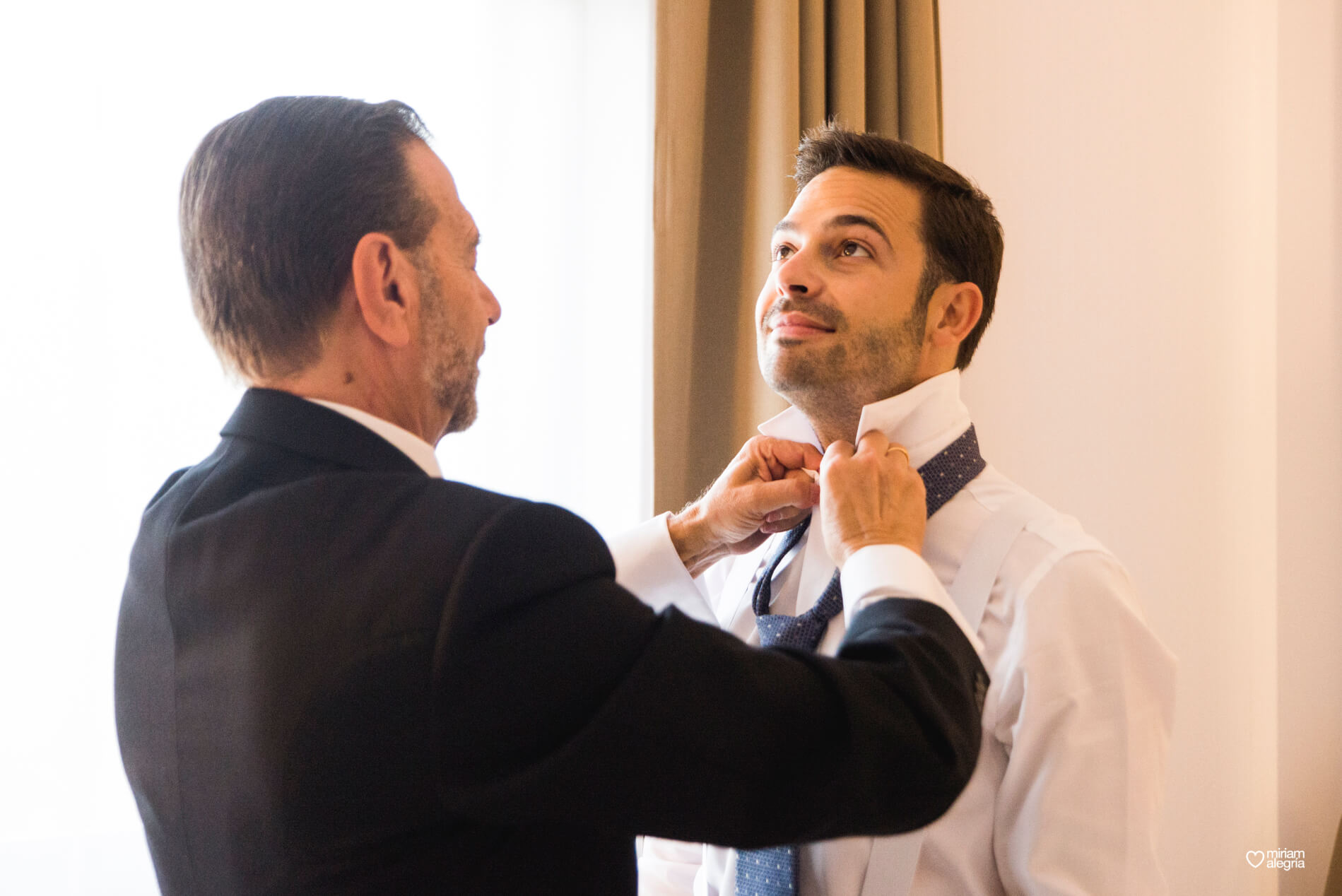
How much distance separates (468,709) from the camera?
74 centimetres

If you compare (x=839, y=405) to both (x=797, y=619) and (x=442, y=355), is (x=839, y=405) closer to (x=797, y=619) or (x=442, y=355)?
(x=797, y=619)

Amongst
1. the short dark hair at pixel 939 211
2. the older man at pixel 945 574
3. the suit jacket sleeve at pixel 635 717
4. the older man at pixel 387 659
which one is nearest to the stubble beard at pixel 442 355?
the older man at pixel 387 659

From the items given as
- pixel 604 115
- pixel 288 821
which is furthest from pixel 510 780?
pixel 604 115

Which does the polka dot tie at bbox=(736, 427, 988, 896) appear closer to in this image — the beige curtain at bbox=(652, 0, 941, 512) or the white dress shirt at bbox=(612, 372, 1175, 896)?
the white dress shirt at bbox=(612, 372, 1175, 896)

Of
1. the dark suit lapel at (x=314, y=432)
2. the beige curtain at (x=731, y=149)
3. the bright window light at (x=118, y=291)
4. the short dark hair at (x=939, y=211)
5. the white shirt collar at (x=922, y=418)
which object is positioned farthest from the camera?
the beige curtain at (x=731, y=149)

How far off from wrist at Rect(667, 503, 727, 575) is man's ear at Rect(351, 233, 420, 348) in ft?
2.20

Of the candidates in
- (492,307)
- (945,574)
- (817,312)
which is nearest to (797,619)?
(945,574)

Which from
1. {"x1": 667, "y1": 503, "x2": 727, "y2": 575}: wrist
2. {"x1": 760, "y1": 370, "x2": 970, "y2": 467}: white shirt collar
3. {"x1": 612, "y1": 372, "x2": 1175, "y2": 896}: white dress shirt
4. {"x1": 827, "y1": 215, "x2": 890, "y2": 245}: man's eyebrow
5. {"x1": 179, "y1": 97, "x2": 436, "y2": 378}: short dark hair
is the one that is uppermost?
{"x1": 827, "y1": 215, "x2": 890, "y2": 245}: man's eyebrow

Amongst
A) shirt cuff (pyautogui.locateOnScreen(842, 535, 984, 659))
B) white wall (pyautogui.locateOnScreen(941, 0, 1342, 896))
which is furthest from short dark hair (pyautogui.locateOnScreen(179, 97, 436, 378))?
white wall (pyautogui.locateOnScreen(941, 0, 1342, 896))

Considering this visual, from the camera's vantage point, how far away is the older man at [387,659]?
2.47 feet

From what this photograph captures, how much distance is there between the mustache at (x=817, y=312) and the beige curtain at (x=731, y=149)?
0.63m

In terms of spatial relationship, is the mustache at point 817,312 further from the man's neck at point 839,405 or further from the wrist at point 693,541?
the wrist at point 693,541

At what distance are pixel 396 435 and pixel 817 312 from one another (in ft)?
2.30

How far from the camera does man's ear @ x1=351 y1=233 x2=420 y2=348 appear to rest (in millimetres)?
926
